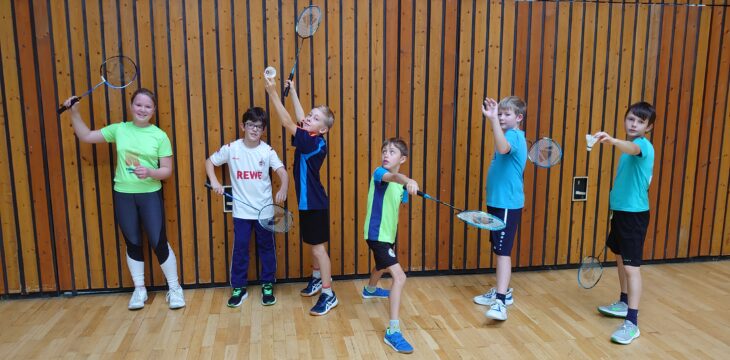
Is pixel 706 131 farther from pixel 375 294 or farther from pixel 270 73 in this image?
pixel 270 73

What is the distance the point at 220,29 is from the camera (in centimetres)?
495

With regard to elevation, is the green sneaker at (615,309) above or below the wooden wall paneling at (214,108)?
Answer: below

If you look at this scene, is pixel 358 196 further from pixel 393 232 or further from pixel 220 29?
pixel 220 29

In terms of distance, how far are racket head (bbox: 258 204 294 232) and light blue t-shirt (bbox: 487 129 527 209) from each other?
6.23ft

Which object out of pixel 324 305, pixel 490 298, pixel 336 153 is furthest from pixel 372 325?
pixel 336 153

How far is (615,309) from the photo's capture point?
4660 millimetres

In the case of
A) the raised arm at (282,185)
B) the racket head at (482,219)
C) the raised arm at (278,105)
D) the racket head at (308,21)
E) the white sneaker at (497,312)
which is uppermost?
the racket head at (308,21)

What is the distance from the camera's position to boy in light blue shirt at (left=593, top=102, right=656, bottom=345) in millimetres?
4145

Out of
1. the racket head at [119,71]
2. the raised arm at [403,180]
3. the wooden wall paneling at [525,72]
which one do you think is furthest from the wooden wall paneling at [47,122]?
the wooden wall paneling at [525,72]

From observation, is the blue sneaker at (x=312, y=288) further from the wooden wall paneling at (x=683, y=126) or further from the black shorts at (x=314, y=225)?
the wooden wall paneling at (x=683, y=126)

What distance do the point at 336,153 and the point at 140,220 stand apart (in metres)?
1.96

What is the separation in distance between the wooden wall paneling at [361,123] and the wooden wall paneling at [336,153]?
0.09 m

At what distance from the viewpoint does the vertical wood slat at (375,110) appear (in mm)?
4867

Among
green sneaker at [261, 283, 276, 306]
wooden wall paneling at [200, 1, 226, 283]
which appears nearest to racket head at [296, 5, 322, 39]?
wooden wall paneling at [200, 1, 226, 283]
